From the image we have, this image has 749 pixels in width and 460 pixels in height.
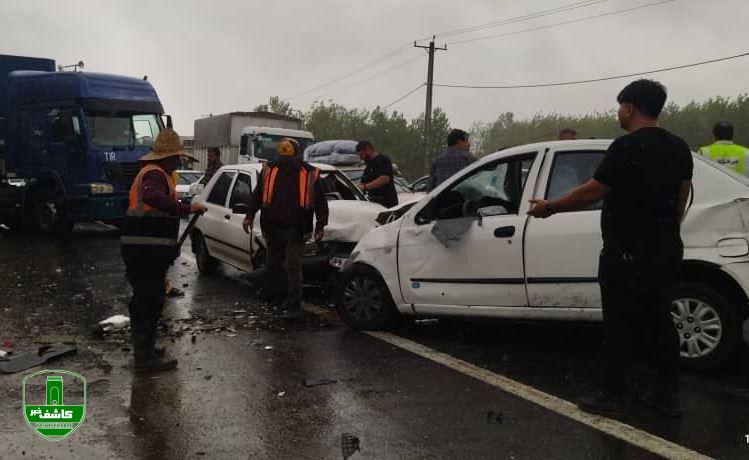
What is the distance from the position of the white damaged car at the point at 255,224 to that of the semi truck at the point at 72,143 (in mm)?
4385

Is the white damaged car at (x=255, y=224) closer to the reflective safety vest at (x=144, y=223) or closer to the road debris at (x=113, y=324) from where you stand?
the road debris at (x=113, y=324)

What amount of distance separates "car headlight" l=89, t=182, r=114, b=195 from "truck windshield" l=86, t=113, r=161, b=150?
29.8 inches

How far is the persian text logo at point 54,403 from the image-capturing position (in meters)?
3.97

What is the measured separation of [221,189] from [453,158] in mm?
3024

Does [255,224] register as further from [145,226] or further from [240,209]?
[145,226]

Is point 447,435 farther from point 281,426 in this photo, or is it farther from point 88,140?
point 88,140

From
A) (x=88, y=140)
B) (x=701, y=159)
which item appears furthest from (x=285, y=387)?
(x=88, y=140)

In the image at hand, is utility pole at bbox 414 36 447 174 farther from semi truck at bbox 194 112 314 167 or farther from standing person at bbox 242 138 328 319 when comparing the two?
standing person at bbox 242 138 328 319

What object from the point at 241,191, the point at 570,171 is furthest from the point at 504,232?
the point at 241,191

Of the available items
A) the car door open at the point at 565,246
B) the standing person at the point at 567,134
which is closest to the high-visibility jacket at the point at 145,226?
the car door open at the point at 565,246

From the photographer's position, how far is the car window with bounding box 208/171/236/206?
345 inches

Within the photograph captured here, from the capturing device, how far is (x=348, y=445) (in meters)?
3.64

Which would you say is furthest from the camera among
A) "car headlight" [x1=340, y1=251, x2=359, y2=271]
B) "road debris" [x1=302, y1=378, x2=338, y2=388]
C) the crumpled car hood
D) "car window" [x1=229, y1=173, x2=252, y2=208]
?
Result: "car window" [x1=229, y1=173, x2=252, y2=208]

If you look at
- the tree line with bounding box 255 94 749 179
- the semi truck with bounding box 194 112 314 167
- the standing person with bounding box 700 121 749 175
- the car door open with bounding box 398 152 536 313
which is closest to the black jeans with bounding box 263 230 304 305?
the car door open with bounding box 398 152 536 313
